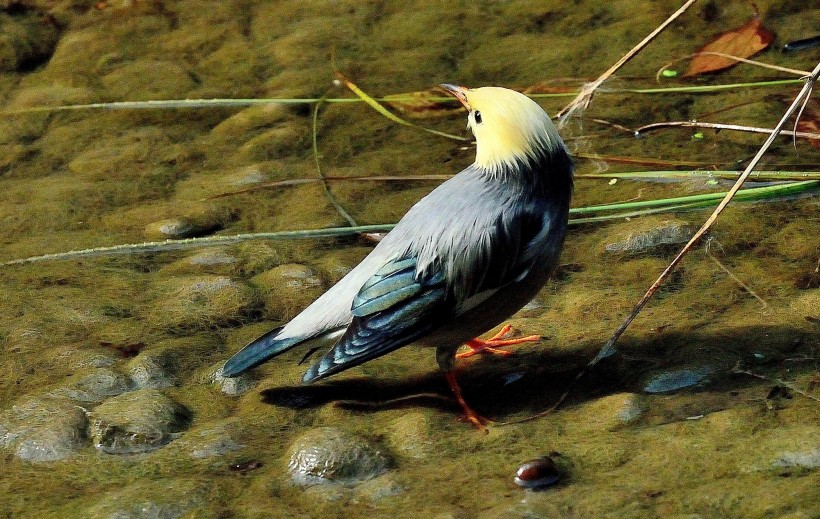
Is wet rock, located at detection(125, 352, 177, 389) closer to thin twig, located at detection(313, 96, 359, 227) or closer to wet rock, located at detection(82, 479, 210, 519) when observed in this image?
wet rock, located at detection(82, 479, 210, 519)

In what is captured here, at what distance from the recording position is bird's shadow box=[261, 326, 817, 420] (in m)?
3.06

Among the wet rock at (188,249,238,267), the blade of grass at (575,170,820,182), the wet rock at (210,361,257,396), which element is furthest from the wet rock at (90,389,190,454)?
the blade of grass at (575,170,820,182)

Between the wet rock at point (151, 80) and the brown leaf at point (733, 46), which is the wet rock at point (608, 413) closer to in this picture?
the brown leaf at point (733, 46)

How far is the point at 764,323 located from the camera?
323 centimetres

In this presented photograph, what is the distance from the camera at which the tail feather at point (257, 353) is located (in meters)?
3.12

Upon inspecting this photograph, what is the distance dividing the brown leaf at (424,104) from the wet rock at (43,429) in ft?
7.36

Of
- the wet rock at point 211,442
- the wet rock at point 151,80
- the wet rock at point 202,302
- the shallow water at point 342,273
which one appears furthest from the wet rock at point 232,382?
the wet rock at point 151,80

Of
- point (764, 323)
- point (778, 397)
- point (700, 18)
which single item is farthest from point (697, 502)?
point (700, 18)

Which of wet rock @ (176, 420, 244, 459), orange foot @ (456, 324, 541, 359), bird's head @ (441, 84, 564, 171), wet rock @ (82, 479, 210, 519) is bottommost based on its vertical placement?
orange foot @ (456, 324, 541, 359)

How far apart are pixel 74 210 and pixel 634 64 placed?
→ 2511mm

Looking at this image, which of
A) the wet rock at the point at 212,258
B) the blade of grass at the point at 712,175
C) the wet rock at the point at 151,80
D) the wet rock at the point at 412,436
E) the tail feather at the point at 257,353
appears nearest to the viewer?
the wet rock at the point at 412,436

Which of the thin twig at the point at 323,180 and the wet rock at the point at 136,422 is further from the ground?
the thin twig at the point at 323,180

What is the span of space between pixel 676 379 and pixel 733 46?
2388 millimetres

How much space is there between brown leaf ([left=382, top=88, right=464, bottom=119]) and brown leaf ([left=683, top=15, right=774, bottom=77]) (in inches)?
40.3
